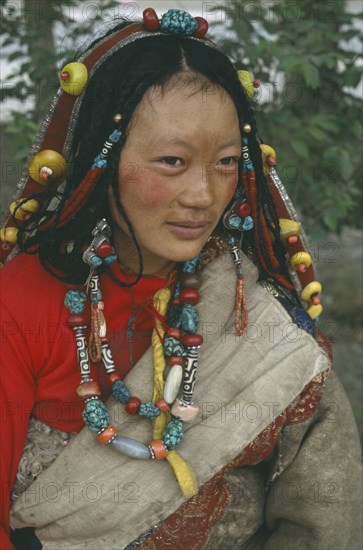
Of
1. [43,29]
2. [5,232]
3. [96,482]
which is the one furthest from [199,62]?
[43,29]

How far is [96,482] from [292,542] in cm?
72

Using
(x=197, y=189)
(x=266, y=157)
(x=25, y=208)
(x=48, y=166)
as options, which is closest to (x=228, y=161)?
(x=197, y=189)

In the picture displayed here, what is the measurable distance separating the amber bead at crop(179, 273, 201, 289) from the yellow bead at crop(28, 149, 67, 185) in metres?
0.44

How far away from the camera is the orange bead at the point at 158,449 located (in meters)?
1.84

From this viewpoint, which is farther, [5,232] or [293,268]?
[293,268]

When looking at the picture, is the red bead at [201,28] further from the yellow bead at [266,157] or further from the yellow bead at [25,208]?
the yellow bead at [25,208]

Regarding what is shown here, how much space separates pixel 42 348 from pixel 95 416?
0.73 ft

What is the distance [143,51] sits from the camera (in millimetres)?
1733

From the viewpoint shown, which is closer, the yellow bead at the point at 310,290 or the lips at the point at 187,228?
the lips at the point at 187,228

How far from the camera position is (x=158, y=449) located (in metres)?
1.85

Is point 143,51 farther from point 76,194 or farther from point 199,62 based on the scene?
point 76,194

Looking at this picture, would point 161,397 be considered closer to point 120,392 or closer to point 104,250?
point 120,392

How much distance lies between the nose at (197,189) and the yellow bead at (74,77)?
372 millimetres

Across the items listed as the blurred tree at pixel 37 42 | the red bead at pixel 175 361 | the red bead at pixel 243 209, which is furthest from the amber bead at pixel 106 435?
the blurred tree at pixel 37 42
